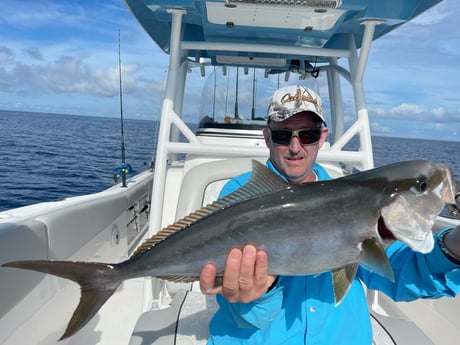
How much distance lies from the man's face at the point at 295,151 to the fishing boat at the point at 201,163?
130cm

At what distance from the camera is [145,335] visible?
103 inches

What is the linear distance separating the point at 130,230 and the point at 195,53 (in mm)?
2630

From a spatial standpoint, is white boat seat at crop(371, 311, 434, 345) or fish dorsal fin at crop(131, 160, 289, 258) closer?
fish dorsal fin at crop(131, 160, 289, 258)

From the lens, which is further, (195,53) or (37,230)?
(195,53)

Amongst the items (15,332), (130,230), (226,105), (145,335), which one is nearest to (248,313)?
(145,335)

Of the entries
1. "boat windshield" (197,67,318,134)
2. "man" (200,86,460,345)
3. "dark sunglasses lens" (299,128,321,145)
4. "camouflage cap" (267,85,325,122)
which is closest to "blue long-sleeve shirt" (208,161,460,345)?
"man" (200,86,460,345)

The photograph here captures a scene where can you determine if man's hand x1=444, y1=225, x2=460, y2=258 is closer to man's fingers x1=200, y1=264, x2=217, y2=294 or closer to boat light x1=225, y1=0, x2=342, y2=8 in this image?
man's fingers x1=200, y1=264, x2=217, y2=294

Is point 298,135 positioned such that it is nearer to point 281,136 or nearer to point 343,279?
point 281,136

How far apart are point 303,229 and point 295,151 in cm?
61

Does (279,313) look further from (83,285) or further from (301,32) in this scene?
(301,32)

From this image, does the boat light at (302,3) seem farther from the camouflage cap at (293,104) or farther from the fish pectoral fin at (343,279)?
the fish pectoral fin at (343,279)

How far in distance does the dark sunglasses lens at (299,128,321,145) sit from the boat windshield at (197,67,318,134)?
9.05ft

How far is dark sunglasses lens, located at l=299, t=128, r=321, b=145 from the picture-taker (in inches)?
88.1

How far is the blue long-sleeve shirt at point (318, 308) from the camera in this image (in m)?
1.90
